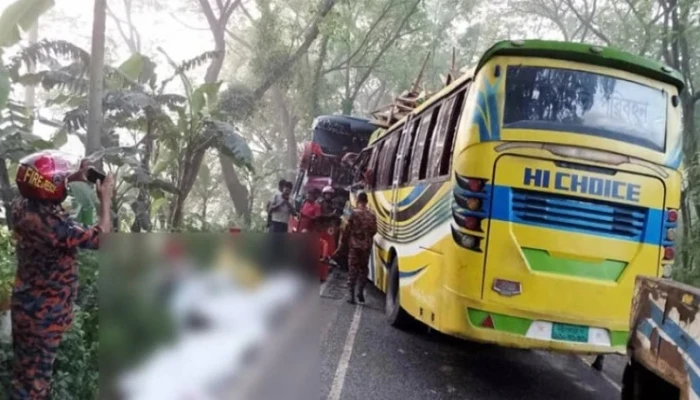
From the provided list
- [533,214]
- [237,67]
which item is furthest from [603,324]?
[237,67]

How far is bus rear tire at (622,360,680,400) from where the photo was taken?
3.98 meters

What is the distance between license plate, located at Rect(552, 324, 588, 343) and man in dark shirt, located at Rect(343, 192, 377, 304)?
155 inches

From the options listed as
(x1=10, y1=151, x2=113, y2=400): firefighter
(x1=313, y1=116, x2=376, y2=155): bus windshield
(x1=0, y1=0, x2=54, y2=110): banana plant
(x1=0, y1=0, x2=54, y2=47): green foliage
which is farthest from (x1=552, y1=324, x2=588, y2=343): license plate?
(x1=313, y1=116, x2=376, y2=155): bus windshield

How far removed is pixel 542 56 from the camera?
5074 mm

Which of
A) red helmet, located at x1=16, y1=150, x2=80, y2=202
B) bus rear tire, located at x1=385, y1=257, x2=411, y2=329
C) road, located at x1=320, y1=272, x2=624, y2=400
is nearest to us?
red helmet, located at x1=16, y1=150, x2=80, y2=202

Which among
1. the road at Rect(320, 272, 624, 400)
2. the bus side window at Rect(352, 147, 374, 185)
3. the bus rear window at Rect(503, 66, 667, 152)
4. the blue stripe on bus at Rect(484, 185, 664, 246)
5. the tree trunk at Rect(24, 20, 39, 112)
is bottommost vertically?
the road at Rect(320, 272, 624, 400)

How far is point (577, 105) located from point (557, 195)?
78cm

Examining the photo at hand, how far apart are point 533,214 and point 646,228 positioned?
3.15 ft

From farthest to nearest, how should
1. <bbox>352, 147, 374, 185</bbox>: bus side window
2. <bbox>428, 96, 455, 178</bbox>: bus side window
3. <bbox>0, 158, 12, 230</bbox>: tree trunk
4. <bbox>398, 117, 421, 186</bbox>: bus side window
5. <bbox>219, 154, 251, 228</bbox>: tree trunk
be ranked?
<bbox>219, 154, 251, 228</bbox>: tree trunk < <bbox>352, 147, 374, 185</bbox>: bus side window < <bbox>398, 117, 421, 186</bbox>: bus side window < <bbox>0, 158, 12, 230</bbox>: tree trunk < <bbox>428, 96, 455, 178</bbox>: bus side window

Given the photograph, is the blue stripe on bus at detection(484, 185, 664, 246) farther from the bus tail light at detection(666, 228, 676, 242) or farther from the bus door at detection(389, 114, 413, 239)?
the bus door at detection(389, 114, 413, 239)

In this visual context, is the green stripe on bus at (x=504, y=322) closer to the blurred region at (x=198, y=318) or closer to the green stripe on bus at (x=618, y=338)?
the green stripe on bus at (x=618, y=338)

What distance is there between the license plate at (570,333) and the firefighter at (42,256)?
11.2ft

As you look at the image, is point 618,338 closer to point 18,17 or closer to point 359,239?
point 359,239

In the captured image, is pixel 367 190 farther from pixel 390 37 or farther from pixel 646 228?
pixel 390 37
